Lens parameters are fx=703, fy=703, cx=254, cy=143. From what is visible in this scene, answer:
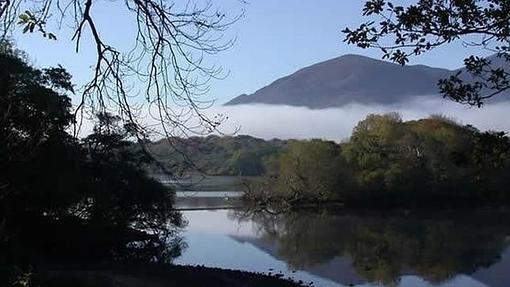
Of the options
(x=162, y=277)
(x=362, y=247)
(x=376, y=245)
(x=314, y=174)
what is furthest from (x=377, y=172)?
(x=162, y=277)

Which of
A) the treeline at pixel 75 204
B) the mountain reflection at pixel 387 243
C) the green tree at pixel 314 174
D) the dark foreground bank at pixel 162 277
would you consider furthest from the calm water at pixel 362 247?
the green tree at pixel 314 174

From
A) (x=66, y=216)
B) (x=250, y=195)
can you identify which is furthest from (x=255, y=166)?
(x=66, y=216)

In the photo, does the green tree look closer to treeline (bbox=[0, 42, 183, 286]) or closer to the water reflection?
the water reflection

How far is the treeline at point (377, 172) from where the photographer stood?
2859 inches

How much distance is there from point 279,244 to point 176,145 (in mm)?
38538

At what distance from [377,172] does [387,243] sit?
31008mm

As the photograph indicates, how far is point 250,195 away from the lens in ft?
261

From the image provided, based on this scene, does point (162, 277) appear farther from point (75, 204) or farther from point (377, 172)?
point (377, 172)

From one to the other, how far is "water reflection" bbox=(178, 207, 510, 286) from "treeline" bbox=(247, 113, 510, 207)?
7147 mm

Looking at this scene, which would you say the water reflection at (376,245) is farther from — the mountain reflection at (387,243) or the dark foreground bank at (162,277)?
the dark foreground bank at (162,277)

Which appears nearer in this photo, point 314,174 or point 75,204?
point 75,204

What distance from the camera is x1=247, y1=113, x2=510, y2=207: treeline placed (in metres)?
72.6

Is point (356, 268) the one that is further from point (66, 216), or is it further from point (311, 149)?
point (311, 149)

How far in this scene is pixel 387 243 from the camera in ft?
138
